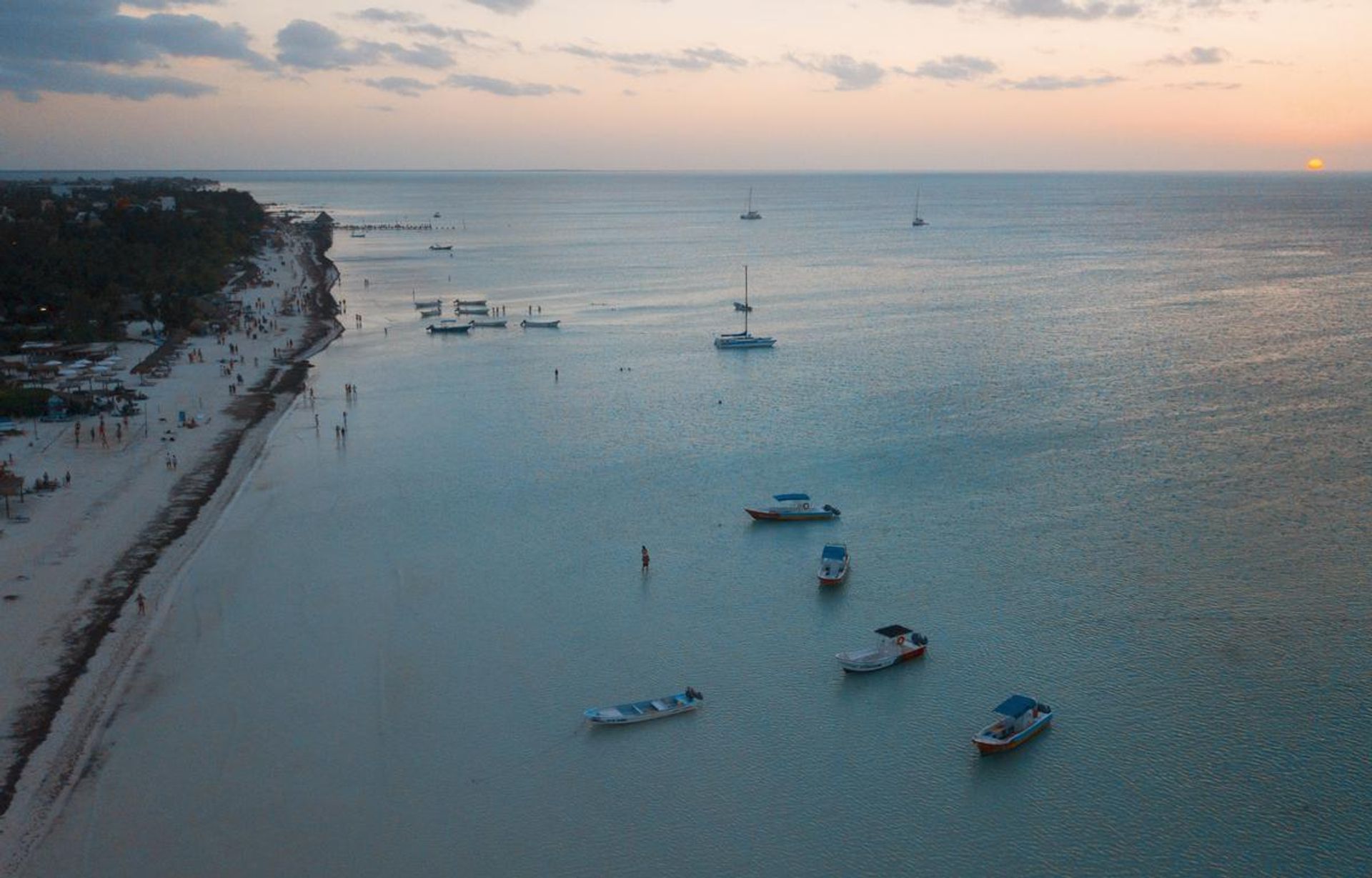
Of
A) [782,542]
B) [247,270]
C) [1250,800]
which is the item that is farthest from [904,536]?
[247,270]

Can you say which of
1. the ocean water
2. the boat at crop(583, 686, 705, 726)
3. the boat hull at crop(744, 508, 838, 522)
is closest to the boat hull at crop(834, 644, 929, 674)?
the ocean water

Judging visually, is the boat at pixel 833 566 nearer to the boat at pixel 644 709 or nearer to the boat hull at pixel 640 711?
the boat at pixel 644 709

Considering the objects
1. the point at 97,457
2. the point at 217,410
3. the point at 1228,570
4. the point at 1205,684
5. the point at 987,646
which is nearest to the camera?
the point at 1205,684

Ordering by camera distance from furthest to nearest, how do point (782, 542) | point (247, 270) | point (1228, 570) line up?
point (247, 270)
point (782, 542)
point (1228, 570)

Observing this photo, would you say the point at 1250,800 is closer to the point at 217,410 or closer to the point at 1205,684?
the point at 1205,684

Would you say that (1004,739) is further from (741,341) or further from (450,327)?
(450,327)

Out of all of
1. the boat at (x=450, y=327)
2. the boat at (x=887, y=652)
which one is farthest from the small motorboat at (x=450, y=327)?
the boat at (x=887, y=652)
